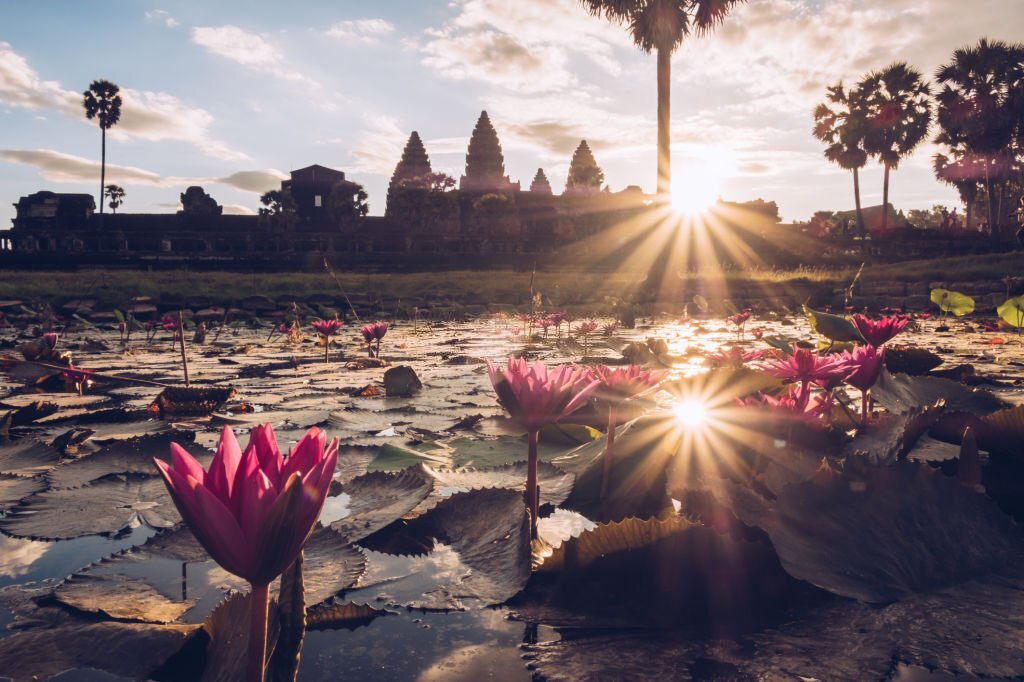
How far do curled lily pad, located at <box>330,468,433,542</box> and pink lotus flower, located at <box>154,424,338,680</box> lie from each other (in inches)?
22.7

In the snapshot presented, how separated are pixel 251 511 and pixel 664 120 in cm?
1371

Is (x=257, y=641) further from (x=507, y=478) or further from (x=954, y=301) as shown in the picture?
(x=954, y=301)

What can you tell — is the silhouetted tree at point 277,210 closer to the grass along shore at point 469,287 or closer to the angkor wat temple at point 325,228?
the angkor wat temple at point 325,228

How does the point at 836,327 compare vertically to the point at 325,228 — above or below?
below

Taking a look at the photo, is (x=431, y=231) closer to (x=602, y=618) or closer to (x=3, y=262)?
(x=3, y=262)

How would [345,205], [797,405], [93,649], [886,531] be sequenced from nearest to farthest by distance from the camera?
[93,649] < [886,531] < [797,405] < [345,205]

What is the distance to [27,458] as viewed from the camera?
5.25ft

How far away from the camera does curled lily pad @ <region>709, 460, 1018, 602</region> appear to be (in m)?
0.79

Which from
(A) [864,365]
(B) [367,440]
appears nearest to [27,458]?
(B) [367,440]

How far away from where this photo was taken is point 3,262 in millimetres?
16891

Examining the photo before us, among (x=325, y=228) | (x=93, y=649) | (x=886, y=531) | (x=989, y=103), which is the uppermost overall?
(x=989, y=103)

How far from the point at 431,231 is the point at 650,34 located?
500 inches

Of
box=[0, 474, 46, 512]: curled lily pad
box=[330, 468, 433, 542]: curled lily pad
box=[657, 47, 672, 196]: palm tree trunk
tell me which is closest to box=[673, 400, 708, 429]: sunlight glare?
box=[330, 468, 433, 542]: curled lily pad

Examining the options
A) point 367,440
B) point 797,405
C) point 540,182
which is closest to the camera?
point 797,405
